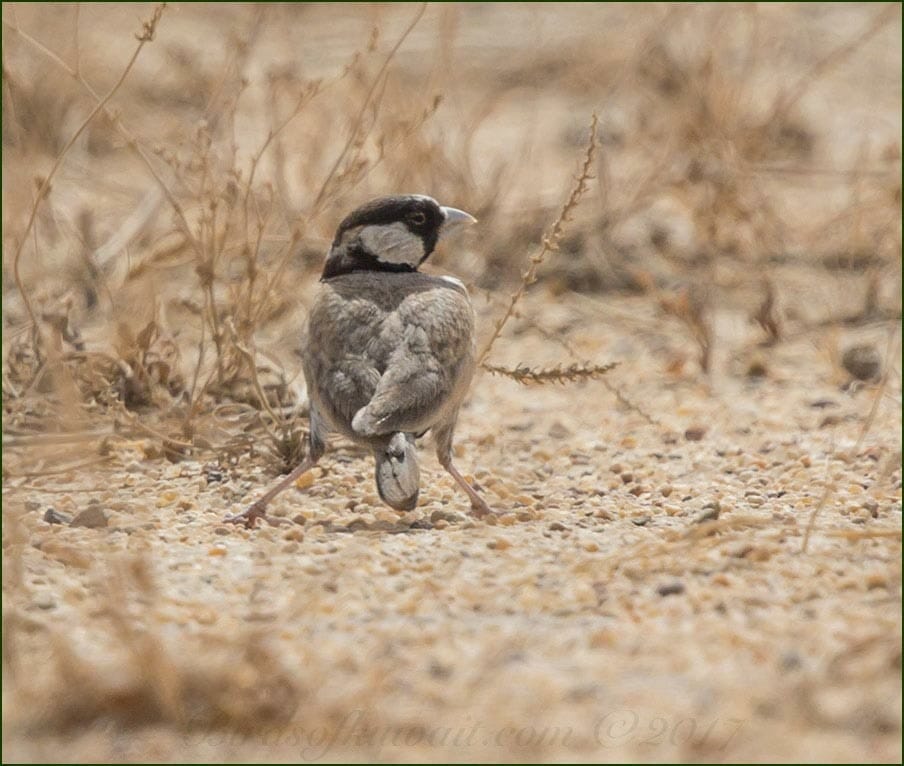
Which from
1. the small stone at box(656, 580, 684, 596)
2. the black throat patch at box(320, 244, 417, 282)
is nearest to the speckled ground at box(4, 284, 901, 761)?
the small stone at box(656, 580, 684, 596)

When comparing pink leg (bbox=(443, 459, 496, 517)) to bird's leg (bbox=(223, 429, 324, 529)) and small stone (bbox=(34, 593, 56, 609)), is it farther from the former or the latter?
small stone (bbox=(34, 593, 56, 609))

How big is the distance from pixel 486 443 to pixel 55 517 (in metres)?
1.73

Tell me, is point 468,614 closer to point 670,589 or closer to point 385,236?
point 670,589

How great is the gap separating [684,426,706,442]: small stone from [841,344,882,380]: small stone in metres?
1.00

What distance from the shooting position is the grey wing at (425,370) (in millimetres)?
4023

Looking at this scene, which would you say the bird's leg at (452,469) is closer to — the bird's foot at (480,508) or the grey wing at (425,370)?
the bird's foot at (480,508)

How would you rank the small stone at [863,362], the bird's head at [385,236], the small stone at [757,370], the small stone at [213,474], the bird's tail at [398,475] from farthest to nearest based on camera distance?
the small stone at [757,370] → the small stone at [863,362] → the small stone at [213,474] → the bird's head at [385,236] → the bird's tail at [398,475]

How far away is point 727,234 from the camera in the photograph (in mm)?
7645

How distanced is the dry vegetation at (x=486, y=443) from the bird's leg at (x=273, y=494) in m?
0.08

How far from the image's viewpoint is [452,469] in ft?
15.2

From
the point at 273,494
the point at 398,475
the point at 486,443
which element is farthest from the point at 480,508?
the point at 486,443

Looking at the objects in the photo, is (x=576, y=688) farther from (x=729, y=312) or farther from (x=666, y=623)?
(x=729, y=312)

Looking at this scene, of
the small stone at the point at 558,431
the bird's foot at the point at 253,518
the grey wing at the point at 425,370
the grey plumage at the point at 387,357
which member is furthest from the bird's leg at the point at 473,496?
the small stone at the point at 558,431

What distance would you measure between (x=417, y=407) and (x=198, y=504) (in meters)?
0.92
